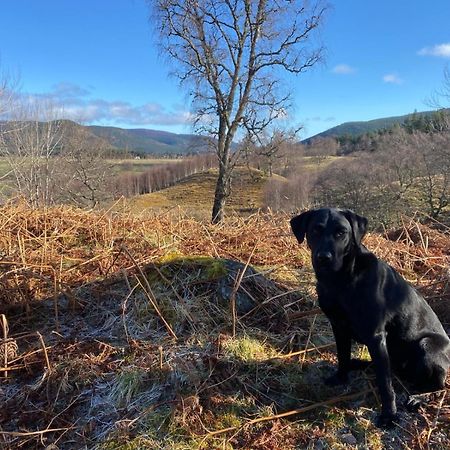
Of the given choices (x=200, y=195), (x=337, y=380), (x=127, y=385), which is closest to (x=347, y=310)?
(x=337, y=380)

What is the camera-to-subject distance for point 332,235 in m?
3.06

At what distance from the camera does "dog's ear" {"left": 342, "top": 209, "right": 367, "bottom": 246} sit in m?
3.17

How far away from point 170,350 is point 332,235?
1.58m

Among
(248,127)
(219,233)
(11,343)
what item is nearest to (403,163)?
(248,127)

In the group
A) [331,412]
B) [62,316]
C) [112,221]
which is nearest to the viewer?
[331,412]

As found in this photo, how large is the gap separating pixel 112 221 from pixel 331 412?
376 centimetres

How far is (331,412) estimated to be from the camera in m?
3.12

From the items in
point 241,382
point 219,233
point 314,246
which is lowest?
point 241,382

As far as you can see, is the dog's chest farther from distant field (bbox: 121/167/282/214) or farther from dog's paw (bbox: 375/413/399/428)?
distant field (bbox: 121/167/282/214)

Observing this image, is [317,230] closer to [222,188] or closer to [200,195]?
[222,188]

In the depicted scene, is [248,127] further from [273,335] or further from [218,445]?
[218,445]

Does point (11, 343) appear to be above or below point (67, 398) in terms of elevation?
above

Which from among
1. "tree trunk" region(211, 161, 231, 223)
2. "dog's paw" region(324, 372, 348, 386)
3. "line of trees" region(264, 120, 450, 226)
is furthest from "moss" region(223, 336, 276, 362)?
"line of trees" region(264, 120, 450, 226)

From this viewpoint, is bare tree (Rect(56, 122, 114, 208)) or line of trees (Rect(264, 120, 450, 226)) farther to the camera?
line of trees (Rect(264, 120, 450, 226))
